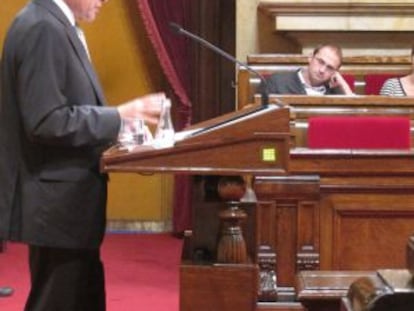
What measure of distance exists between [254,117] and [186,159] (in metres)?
0.23

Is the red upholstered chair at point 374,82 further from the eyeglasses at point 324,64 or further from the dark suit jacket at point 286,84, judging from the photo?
the eyeglasses at point 324,64

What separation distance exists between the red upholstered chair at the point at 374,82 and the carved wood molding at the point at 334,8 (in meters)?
0.59

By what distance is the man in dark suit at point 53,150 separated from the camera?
9.05 feet

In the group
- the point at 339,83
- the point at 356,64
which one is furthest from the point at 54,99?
the point at 356,64

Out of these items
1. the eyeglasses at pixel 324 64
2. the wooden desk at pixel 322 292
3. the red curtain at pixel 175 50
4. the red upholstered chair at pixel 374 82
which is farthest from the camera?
the red curtain at pixel 175 50

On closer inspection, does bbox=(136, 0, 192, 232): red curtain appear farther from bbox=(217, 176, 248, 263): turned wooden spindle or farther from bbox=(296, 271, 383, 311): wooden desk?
bbox=(296, 271, 383, 311): wooden desk

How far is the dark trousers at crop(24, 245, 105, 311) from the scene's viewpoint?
9.20ft

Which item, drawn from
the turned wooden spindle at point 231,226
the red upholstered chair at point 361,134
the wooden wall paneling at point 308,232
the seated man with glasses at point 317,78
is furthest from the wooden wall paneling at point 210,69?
the turned wooden spindle at point 231,226

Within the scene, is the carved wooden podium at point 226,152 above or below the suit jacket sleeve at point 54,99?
below

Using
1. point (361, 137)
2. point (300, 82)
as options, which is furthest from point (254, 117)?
point (300, 82)

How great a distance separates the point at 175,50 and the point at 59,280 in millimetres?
Result: 4659

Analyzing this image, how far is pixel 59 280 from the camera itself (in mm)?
2803

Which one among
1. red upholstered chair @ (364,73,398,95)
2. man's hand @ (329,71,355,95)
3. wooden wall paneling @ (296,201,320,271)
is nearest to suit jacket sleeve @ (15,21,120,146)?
wooden wall paneling @ (296,201,320,271)

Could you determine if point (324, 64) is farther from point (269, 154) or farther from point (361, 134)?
point (269, 154)
